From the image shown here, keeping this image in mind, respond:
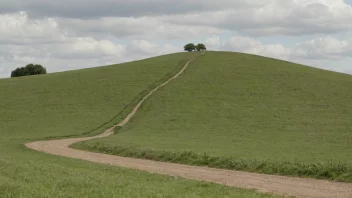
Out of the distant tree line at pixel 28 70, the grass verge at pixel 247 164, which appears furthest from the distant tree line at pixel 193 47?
the grass verge at pixel 247 164

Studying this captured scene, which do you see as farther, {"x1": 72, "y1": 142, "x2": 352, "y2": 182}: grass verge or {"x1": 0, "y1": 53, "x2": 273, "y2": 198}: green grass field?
{"x1": 72, "y1": 142, "x2": 352, "y2": 182}: grass verge

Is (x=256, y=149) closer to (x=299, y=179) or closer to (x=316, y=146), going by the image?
(x=316, y=146)

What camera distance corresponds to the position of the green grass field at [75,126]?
54.0 feet

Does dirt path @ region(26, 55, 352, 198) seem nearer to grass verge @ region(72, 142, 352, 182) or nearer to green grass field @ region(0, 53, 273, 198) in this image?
grass verge @ region(72, 142, 352, 182)

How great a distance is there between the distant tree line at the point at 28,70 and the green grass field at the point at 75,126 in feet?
133

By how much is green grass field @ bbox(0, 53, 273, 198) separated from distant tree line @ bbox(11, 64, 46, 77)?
133 ft

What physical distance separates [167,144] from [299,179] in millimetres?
17345

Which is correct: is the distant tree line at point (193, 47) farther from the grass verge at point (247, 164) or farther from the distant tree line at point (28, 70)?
the grass verge at point (247, 164)

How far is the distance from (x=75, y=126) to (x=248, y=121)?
18097mm

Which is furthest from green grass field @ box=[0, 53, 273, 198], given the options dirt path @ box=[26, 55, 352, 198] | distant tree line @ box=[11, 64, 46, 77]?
distant tree line @ box=[11, 64, 46, 77]

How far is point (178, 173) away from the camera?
24484mm

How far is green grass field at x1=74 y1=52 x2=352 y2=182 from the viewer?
92.4ft

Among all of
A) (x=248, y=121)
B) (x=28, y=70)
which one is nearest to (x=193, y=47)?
(x=28, y=70)

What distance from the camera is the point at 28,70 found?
12850 centimetres
